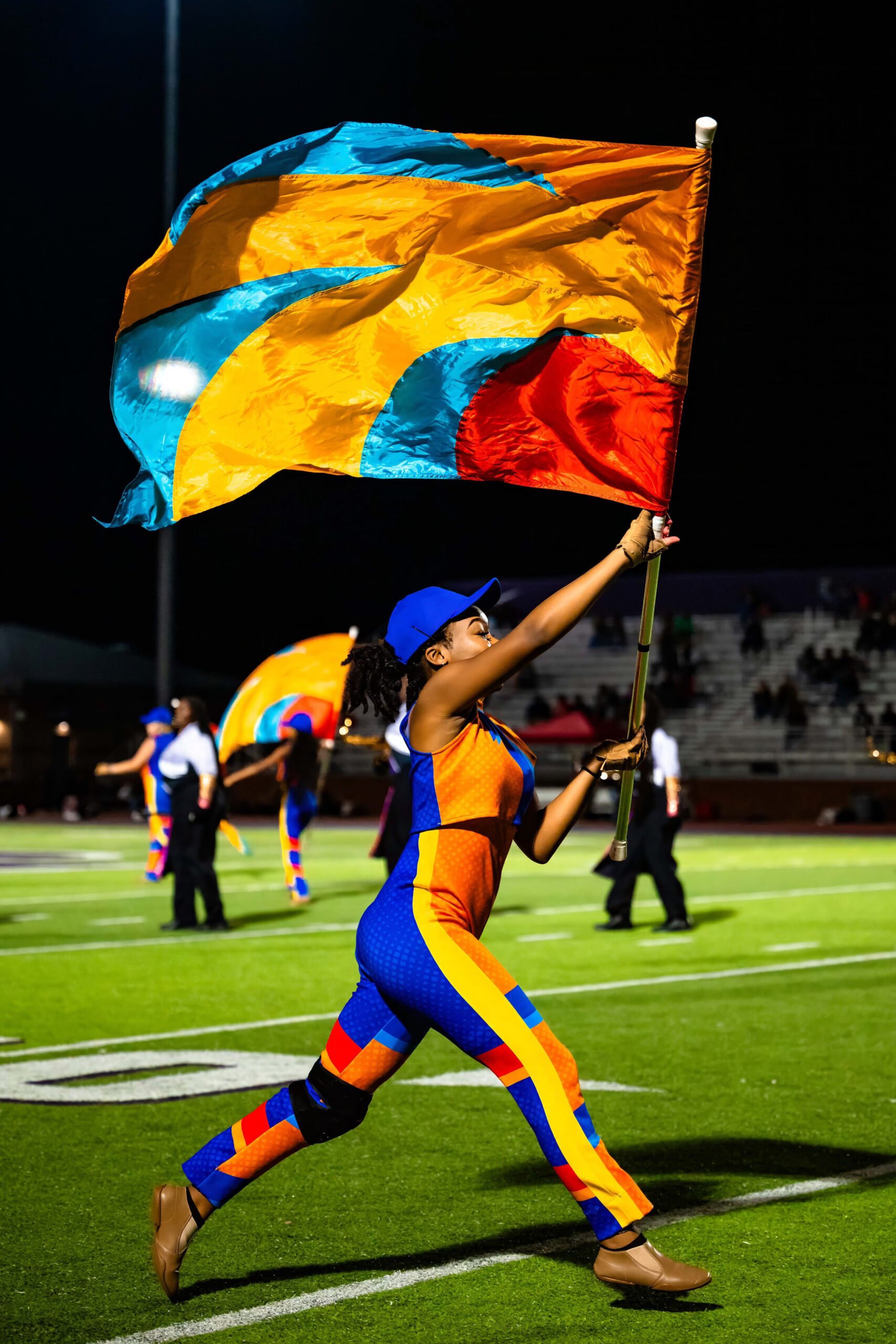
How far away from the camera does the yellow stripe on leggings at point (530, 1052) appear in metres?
4.46

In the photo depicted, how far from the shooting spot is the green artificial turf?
4.80 metres

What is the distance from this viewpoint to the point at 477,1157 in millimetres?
6719

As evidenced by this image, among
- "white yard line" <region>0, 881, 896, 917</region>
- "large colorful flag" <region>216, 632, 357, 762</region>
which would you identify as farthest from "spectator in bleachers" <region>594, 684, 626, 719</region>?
"large colorful flag" <region>216, 632, 357, 762</region>

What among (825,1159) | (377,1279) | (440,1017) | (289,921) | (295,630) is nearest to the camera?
(440,1017)

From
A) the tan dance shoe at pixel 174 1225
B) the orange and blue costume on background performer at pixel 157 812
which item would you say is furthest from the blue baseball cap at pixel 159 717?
the tan dance shoe at pixel 174 1225

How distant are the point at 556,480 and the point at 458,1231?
239cm

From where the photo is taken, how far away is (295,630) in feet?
186

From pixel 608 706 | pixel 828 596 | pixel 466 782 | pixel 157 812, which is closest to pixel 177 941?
pixel 157 812

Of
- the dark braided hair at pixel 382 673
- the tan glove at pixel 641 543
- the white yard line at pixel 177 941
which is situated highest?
the tan glove at pixel 641 543

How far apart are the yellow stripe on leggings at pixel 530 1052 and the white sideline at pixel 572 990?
4.91 metres

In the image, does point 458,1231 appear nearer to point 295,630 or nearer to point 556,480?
point 556,480

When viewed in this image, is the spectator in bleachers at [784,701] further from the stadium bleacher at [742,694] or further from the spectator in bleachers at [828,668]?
the spectator in bleachers at [828,668]

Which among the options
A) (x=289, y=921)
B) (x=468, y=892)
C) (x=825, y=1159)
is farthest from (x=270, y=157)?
(x=289, y=921)

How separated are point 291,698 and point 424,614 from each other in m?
13.7
